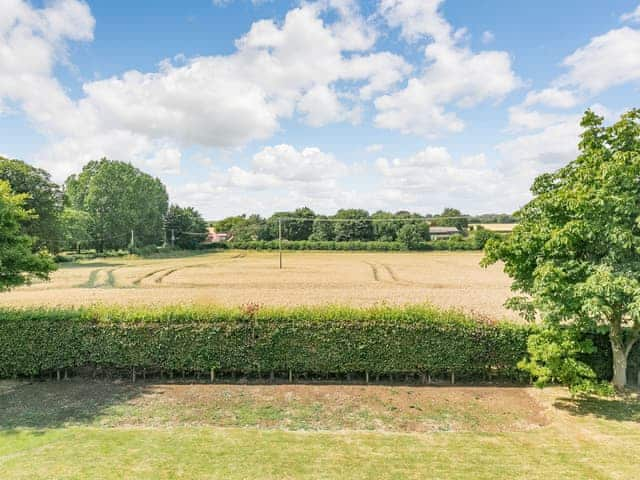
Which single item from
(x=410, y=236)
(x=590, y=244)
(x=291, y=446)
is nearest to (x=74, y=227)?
(x=410, y=236)

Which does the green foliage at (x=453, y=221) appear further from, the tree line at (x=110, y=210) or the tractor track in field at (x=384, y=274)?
the tree line at (x=110, y=210)

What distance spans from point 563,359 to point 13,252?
15.1 m

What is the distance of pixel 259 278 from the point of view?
34625 millimetres

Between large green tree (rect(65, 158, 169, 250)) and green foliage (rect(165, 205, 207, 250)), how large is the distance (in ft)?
23.3

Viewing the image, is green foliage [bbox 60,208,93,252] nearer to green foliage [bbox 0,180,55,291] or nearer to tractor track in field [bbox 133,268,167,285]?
tractor track in field [bbox 133,268,167,285]

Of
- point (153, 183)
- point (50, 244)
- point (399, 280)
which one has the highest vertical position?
point (153, 183)

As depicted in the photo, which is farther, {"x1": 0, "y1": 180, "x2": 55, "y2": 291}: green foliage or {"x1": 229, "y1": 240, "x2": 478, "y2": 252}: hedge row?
{"x1": 229, "y1": 240, "x2": 478, "y2": 252}: hedge row

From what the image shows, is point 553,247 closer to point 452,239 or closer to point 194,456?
point 194,456

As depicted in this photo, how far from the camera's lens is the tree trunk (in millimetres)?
9205

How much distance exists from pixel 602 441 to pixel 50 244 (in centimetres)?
5097

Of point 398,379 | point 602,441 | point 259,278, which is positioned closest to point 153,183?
point 259,278

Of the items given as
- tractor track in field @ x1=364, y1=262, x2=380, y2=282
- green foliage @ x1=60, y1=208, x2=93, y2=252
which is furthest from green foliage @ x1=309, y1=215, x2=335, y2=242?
green foliage @ x1=60, y1=208, x2=93, y2=252

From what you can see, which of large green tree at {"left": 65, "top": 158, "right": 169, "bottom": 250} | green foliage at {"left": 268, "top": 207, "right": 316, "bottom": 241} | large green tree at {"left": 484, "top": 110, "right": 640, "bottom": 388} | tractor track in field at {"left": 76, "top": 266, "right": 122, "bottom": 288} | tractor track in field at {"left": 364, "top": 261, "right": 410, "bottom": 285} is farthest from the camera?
green foliage at {"left": 268, "top": 207, "right": 316, "bottom": 241}

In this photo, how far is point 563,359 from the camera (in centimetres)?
864
